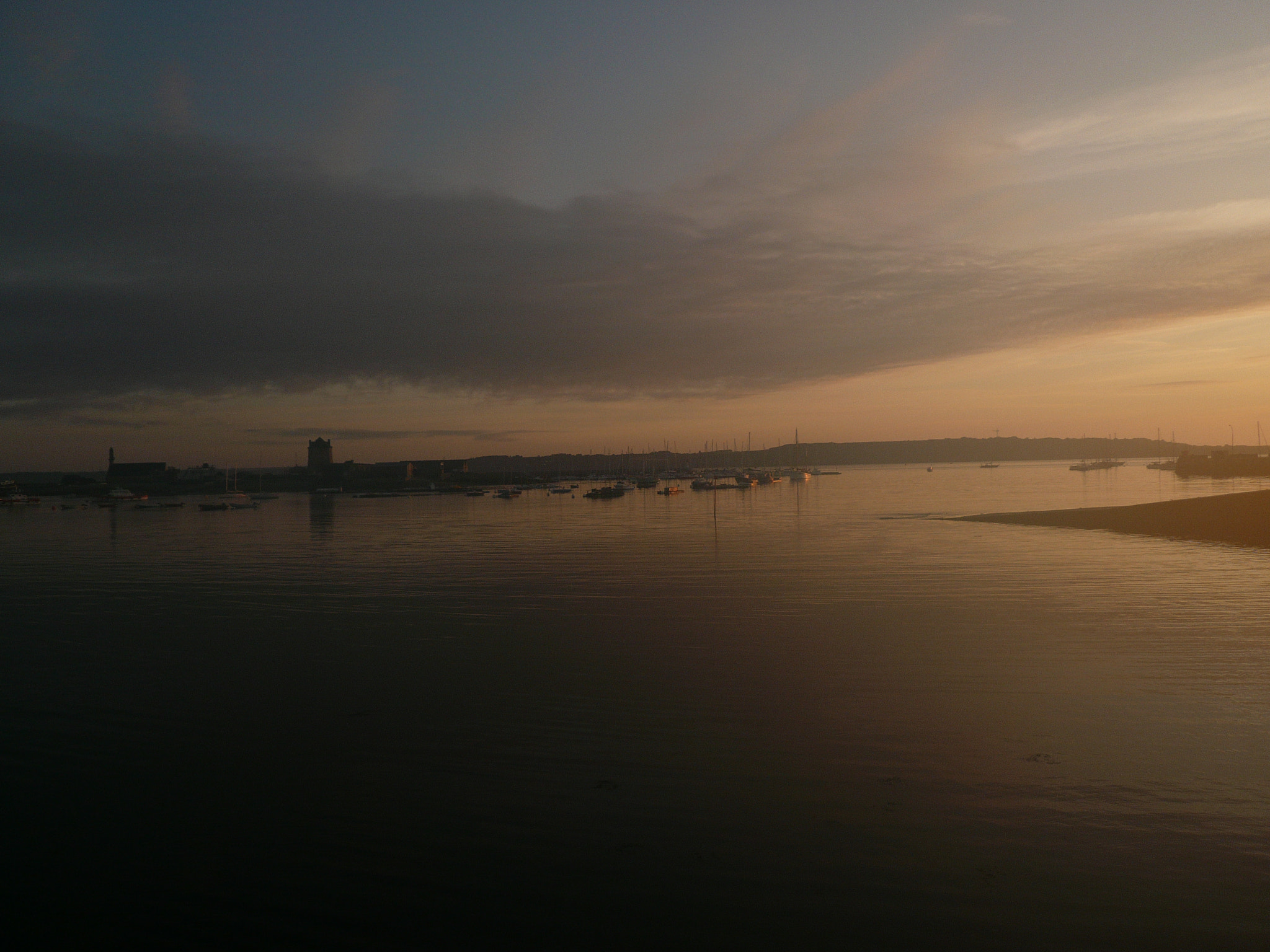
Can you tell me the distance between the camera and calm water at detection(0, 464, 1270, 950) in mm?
7145

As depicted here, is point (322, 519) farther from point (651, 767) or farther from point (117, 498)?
point (117, 498)

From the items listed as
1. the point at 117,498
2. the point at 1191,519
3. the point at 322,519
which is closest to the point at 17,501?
the point at 117,498

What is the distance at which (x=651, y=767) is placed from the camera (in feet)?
34.3

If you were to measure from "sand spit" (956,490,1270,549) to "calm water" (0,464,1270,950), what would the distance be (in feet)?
52.6

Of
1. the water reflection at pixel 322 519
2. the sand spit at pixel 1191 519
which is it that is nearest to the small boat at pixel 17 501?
Answer: the water reflection at pixel 322 519

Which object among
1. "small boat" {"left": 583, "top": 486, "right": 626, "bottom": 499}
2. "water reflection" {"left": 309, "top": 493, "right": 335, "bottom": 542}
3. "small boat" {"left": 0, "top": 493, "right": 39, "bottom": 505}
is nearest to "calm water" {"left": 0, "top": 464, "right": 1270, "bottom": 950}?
"water reflection" {"left": 309, "top": 493, "right": 335, "bottom": 542}

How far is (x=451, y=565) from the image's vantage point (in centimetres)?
3575

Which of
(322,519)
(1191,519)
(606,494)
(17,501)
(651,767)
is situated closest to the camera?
(651,767)

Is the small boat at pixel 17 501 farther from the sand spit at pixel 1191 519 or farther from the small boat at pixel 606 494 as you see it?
the sand spit at pixel 1191 519

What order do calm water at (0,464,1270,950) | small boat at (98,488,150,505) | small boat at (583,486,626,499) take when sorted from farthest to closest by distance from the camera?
small boat at (98,488,150,505) → small boat at (583,486,626,499) → calm water at (0,464,1270,950)

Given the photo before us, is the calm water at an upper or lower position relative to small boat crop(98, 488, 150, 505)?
lower

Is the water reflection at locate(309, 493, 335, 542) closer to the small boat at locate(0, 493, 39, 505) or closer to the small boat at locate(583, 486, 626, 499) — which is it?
the small boat at locate(583, 486, 626, 499)

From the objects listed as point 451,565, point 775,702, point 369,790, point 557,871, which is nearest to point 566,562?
point 451,565

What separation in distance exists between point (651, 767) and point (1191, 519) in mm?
43980
